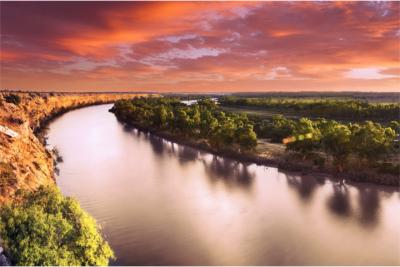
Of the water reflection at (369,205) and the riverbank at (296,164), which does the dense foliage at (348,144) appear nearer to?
the riverbank at (296,164)

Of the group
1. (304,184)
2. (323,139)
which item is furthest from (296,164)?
(304,184)

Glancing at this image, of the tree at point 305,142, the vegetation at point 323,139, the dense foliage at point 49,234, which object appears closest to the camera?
the dense foliage at point 49,234

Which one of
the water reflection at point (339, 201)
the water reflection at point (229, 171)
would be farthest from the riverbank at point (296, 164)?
the water reflection at point (339, 201)

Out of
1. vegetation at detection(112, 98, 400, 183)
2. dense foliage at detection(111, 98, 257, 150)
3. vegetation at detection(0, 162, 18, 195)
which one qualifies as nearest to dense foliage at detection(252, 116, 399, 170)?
vegetation at detection(112, 98, 400, 183)

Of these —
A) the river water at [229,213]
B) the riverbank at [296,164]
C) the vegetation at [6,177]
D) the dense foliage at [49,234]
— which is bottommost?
the river water at [229,213]

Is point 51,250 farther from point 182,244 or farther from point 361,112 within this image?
point 361,112

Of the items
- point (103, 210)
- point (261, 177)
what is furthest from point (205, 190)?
point (103, 210)

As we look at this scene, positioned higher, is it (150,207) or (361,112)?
(361,112)
